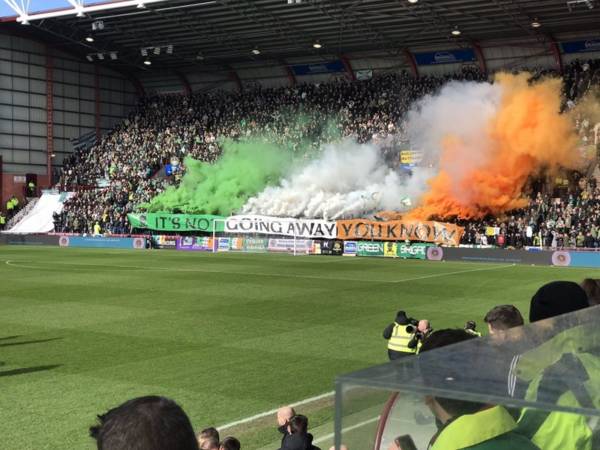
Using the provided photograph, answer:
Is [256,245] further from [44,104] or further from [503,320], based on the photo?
[503,320]

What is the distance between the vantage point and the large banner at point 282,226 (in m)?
43.9

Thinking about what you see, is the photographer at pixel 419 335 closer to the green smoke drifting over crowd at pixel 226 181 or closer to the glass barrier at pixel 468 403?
the glass barrier at pixel 468 403

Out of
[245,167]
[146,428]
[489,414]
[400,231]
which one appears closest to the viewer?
[146,428]

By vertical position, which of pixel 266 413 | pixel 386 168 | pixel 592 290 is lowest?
pixel 266 413

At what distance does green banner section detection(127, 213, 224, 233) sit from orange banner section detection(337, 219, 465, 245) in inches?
373

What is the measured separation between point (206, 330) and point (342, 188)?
1291 inches

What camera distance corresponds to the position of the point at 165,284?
2561 cm

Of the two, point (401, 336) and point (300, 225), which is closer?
point (401, 336)

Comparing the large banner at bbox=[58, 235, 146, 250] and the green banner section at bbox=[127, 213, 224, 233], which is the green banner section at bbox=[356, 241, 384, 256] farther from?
the large banner at bbox=[58, 235, 146, 250]

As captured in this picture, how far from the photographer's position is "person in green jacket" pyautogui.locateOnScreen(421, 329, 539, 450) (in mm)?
2328

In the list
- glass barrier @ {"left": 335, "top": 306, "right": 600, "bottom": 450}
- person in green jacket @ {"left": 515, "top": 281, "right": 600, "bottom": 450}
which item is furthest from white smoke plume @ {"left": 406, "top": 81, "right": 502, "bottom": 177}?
glass barrier @ {"left": 335, "top": 306, "right": 600, "bottom": 450}

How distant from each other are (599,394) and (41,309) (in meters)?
18.6

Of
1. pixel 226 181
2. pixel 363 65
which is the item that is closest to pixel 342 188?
pixel 226 181

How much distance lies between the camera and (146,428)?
2.21 meters
